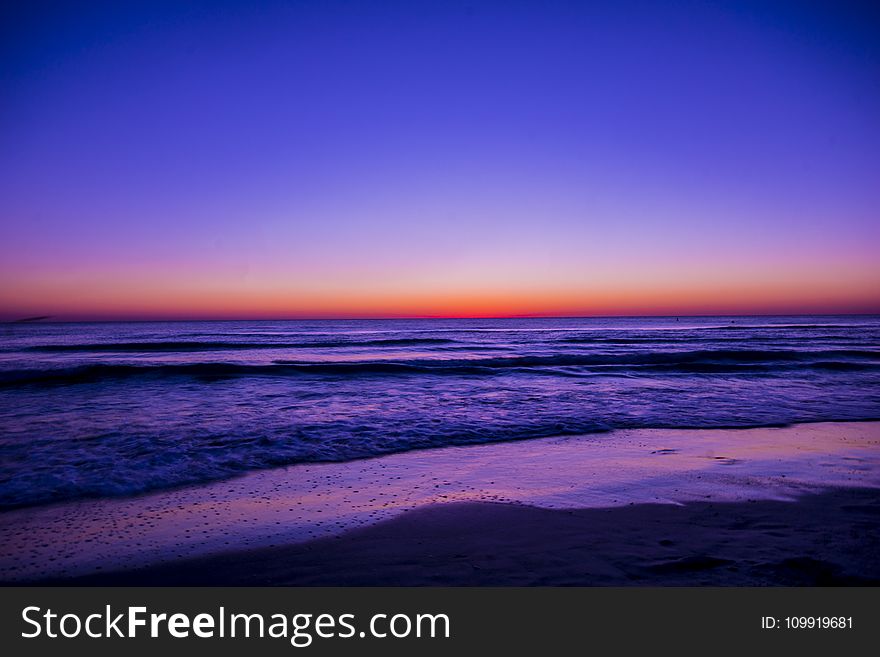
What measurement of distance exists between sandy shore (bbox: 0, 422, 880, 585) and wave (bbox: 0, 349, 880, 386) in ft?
42.7

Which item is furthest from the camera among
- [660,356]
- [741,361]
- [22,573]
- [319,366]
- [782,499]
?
[660,356]

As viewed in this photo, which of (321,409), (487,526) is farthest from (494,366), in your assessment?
(487,526)

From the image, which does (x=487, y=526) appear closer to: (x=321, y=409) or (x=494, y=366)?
(x=321, y=409)

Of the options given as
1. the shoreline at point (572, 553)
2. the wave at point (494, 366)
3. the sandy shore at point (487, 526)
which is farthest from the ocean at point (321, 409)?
the shoreline at point (572, 553)

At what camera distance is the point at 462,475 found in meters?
5.78

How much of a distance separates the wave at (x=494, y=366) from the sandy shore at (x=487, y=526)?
513 inches

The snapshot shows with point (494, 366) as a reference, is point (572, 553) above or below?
above

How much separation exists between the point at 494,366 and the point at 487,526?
17814 mm

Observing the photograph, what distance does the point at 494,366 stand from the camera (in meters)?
21.8

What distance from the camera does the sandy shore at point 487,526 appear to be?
3.27 metres

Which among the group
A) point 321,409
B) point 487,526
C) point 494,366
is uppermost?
point 487,526

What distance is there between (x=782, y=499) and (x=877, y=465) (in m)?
2.53
